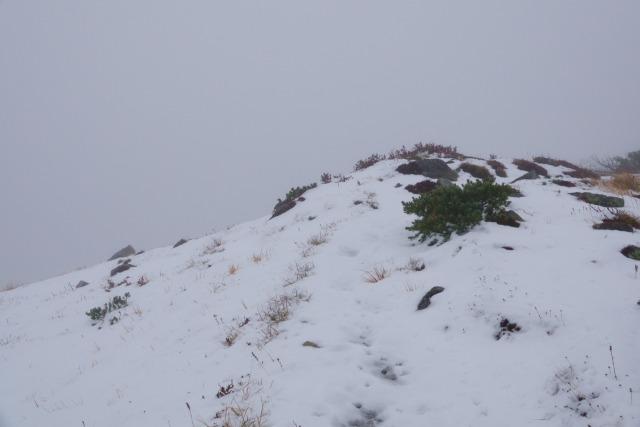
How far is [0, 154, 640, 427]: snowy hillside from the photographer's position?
3.32m

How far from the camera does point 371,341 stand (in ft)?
15.3

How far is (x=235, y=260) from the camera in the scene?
9969mm

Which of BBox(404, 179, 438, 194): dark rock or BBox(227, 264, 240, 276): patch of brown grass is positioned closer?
BBox(227, 264, 240, 276): patch of brown grass

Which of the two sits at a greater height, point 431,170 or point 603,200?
point 431,170

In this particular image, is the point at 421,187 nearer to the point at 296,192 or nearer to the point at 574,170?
the point at 296,192

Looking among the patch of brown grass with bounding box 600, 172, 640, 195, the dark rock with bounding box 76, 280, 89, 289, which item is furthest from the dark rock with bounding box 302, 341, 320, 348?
the dark rock with bounding box 76, 280, 89, 289

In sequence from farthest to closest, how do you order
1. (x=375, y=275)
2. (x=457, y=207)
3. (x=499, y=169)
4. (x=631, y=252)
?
1. (x=499, y=169)
2. (x=457, y=207)
3. (x=375, y=275)
4. (x=631, y=252)

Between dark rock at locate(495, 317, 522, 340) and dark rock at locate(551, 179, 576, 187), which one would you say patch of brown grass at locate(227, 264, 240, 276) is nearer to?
dark rock at locate(495, 317, 522, 340)

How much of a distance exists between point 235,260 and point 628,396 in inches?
348

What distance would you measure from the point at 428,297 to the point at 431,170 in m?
8.98

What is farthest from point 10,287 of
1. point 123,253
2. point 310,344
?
point 310,344

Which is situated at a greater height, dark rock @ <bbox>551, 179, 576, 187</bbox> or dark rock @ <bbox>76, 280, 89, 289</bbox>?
dark rock @ <bbox>551, 179, 576, 187</bbox>

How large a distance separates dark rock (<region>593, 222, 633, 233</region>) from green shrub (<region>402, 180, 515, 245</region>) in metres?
1.65

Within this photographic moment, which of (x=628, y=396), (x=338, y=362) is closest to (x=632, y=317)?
(x=628, y=396)
